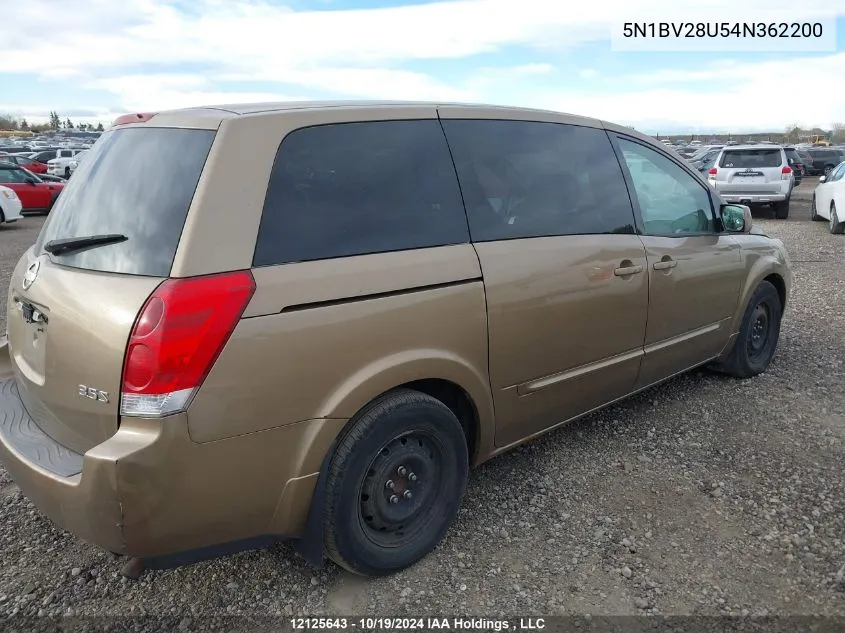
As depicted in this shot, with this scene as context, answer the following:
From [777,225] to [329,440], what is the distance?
48.4 feet

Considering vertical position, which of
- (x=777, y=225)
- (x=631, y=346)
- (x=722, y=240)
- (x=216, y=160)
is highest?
(x=216, y=160)

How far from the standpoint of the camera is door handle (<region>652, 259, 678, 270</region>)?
3.70 metres

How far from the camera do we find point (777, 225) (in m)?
14.5

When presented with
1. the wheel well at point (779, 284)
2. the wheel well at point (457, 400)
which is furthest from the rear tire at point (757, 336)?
the wheel well at point (457, 400)

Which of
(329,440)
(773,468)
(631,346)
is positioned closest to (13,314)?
(329,440)

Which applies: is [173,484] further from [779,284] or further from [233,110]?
[779,284]

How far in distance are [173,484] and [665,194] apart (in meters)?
3.24

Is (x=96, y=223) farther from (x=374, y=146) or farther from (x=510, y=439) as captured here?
(x=510, y=439)

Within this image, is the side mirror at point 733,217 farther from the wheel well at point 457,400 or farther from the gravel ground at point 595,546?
the wheel well at point 457,400

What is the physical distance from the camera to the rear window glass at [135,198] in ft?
7.25

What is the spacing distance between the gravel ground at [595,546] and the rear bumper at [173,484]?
0.49m

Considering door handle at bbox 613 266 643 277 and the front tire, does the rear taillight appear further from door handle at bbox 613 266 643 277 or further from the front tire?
door handle at bbox 613 266 643 277

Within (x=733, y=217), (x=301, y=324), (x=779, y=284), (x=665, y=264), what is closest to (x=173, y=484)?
(x=301, y=324)

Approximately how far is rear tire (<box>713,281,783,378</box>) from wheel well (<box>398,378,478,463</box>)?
101 inches
